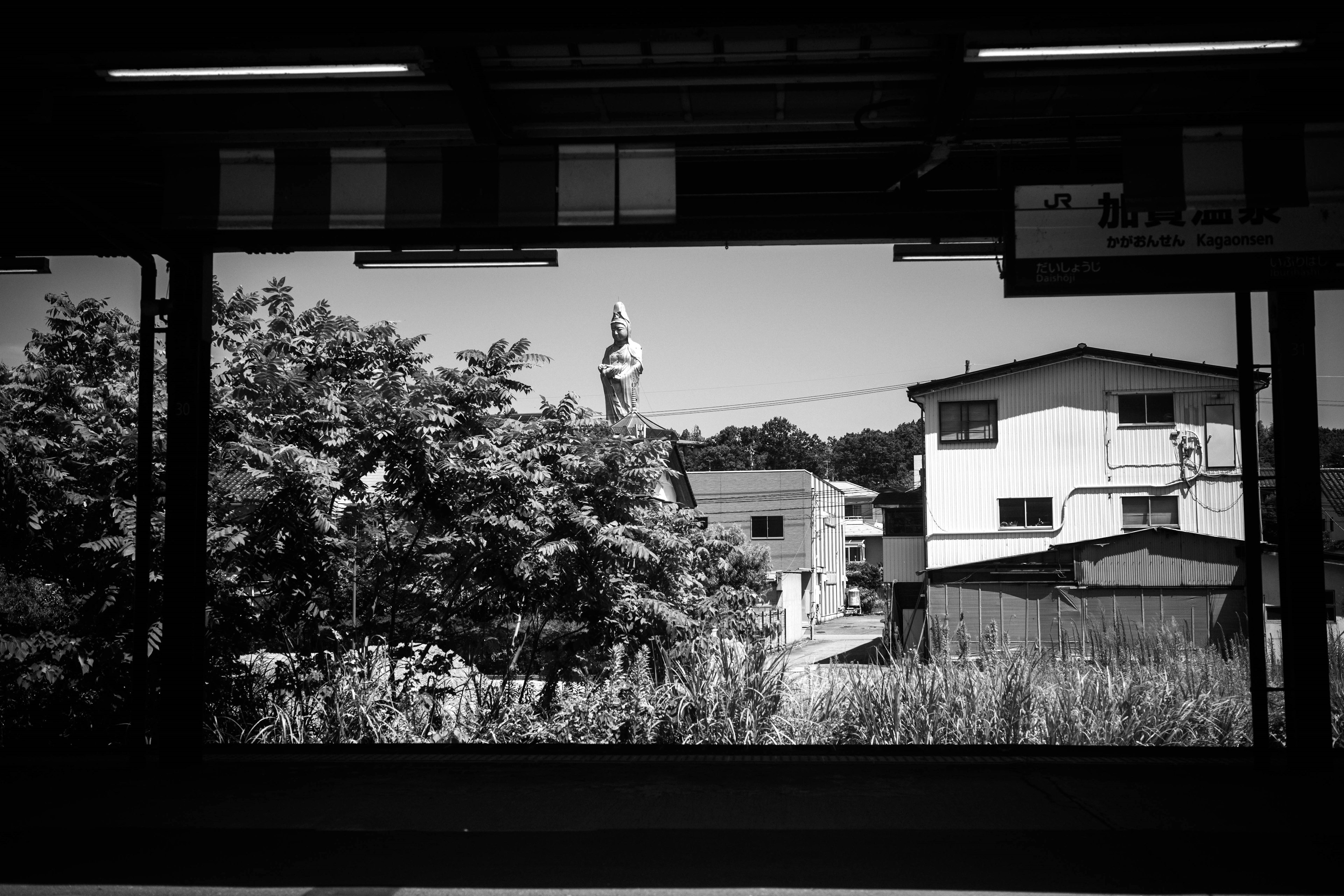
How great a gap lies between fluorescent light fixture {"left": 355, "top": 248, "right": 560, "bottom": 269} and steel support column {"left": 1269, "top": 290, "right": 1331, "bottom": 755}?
14.8 ft

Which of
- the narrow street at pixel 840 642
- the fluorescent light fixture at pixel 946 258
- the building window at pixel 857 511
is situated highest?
the fluorescent light fixture at pixel 946 258

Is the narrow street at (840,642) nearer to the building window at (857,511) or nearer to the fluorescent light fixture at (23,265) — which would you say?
the fluorescent light fixture at (23,265)

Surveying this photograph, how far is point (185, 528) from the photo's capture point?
6613 mm

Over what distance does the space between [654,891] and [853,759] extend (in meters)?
2.87

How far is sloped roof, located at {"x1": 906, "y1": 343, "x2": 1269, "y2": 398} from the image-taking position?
30.1 metres

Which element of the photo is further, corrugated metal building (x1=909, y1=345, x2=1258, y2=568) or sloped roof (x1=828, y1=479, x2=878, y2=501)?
sloped roof (x1=828, y1=479, x2=878, y2=501)

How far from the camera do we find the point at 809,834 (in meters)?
4.95

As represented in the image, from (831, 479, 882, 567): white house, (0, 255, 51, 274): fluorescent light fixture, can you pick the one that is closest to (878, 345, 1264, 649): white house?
(0, 255, 51, 274): fluorescent light fixture

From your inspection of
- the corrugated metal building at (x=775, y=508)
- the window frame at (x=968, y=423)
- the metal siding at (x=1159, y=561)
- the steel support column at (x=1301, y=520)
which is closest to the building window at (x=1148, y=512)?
the metal siding at (x=1159, y=561)

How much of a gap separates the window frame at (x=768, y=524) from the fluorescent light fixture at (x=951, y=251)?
151 ft

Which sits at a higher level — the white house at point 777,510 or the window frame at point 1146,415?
the window frame at point 1146,415

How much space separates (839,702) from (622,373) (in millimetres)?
14985

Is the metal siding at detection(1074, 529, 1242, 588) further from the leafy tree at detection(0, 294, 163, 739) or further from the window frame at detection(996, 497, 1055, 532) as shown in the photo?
the leafy tree at detection(0, 294, 163, 739)

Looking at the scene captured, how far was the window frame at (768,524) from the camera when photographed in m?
A: 53.2
